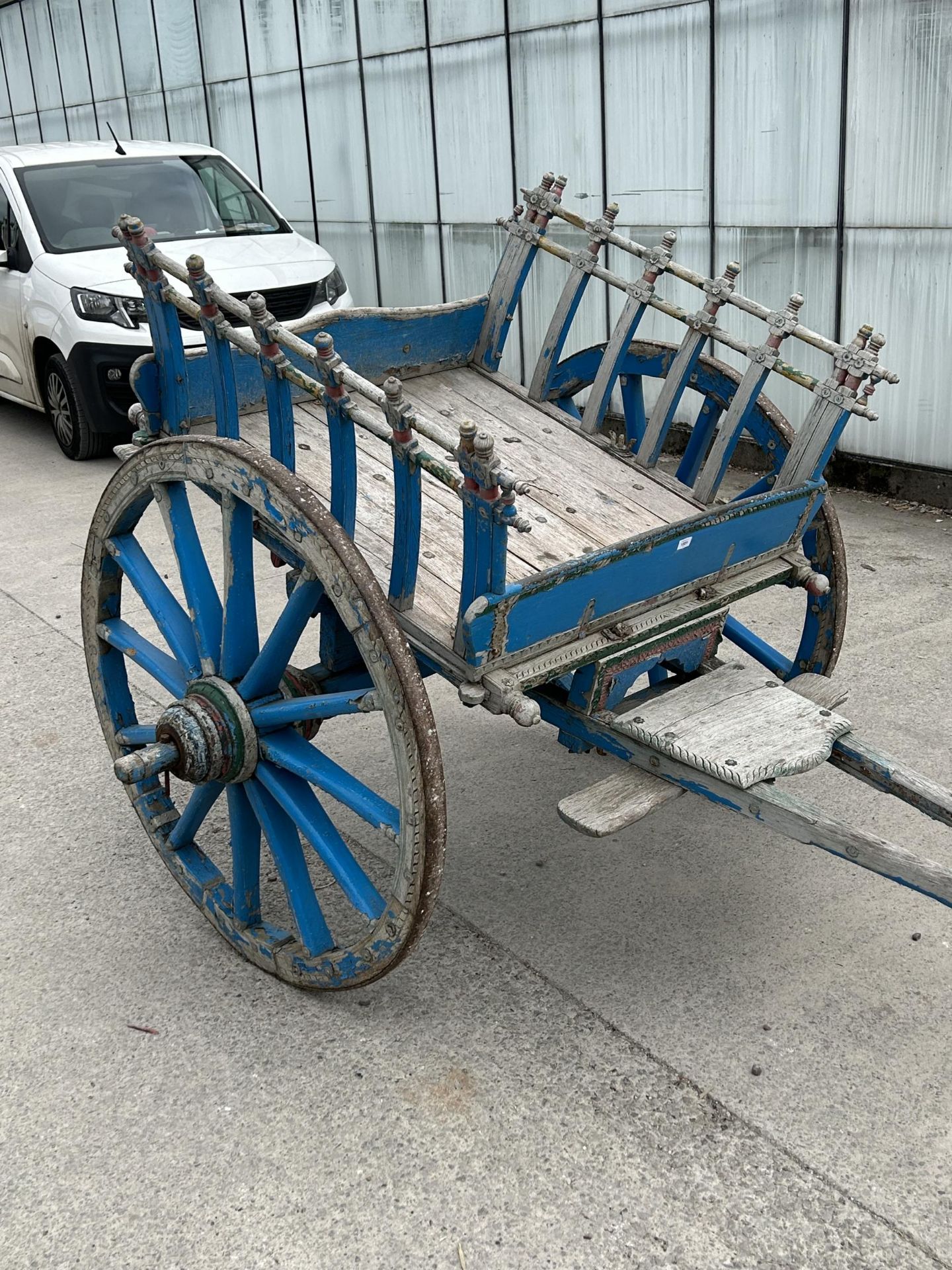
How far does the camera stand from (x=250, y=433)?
3.15m

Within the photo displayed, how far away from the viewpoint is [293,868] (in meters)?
2.68

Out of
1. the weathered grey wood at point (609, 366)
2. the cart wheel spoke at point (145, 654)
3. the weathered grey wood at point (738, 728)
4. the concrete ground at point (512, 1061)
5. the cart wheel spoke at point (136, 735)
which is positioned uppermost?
the weathered grey wood at point (609, 366)

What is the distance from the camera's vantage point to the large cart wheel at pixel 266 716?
2.31 meters

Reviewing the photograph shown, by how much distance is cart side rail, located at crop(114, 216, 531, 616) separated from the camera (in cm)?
225

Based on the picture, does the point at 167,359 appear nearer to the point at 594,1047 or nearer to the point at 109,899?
the point at 109,899

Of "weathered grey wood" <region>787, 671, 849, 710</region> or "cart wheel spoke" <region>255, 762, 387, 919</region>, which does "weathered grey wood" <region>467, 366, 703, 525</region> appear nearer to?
"weathered grey wood" <region>787, 671, 849, 710</region>

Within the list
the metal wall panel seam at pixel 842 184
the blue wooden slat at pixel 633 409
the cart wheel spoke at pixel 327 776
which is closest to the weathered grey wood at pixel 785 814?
the cart wheel spoke at pixel 327 776

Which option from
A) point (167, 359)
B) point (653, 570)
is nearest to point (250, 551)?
point (167, 359)

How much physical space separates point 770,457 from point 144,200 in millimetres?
5797

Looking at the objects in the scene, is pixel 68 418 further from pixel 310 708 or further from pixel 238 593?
pixel 310 708

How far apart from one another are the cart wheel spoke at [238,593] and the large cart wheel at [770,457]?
1383 mm

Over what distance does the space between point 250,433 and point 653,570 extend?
114cm

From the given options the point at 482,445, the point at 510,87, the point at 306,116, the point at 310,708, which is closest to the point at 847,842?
the point at 482,445

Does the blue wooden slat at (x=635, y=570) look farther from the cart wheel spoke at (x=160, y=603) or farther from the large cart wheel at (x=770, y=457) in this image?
the cart wheel spoke at (x=160, y=603)
